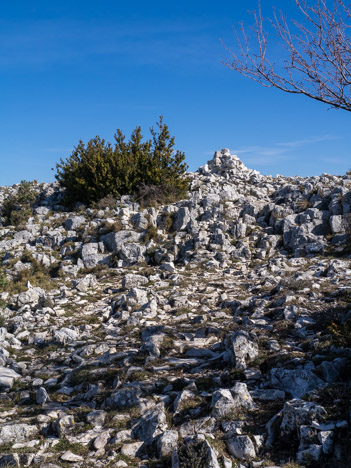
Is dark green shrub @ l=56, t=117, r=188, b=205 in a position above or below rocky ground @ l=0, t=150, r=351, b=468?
above

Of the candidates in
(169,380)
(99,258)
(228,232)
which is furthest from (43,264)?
(169,380)

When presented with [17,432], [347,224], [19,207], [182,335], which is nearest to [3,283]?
[182,335]

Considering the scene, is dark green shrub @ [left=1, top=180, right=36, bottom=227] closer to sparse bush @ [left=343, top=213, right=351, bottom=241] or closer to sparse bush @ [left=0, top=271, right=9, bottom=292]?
sparse bush @ [left=0, top=271, right=9, bottom=292]

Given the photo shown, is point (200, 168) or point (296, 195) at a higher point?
point (200, 168)

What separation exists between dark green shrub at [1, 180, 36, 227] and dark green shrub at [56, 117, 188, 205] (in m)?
2.05

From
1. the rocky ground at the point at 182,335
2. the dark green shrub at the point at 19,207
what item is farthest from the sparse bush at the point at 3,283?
the dark green shrub at the point at 19,207

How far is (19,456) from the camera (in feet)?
15.3

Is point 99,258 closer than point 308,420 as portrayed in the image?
No

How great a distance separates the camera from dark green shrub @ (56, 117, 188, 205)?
67.6 ft

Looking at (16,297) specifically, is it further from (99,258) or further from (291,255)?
(291,255)

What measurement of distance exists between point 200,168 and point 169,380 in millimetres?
22626

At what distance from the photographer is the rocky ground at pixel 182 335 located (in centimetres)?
469

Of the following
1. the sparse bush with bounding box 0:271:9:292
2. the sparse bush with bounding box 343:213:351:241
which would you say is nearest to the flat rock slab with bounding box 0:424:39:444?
the sparse bush with bounding box 0:271:9:292

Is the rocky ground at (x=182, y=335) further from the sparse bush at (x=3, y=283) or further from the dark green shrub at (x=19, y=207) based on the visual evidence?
the dark green shrub at (x=19, y=207)
